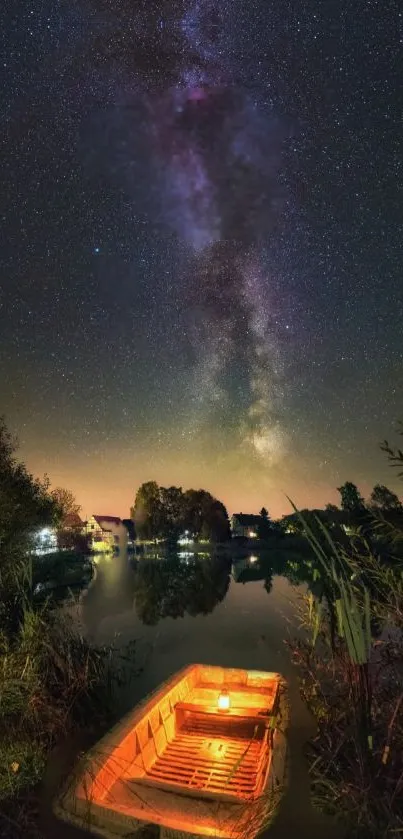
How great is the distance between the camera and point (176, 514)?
109812mm

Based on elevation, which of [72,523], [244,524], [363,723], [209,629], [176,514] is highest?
[176,514]

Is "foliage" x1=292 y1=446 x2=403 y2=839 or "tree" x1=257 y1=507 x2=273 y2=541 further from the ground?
"tree" x1=257 y1=507 x2=273 y2=541

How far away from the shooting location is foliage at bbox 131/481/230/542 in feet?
340

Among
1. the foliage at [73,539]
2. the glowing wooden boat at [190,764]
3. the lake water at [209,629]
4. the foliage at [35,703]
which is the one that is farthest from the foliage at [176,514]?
the glowing wooden boat at [190,764]

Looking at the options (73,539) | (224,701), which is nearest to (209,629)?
(224,701)

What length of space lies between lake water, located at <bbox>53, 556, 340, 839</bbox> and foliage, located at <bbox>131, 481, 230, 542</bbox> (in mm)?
47027

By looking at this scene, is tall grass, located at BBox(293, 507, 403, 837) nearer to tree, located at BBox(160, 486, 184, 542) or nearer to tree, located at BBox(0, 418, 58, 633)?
tree, located at BBox(0, 418, 58, 633)

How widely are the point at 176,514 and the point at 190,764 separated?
101912 mm

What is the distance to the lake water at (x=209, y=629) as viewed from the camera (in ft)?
31.0

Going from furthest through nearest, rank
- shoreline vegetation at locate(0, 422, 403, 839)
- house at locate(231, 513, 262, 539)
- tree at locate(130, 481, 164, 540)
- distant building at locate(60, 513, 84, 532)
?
1. house at locate(231, 513, 262, 539)
2. tree at locate(130, 481, 164, 540)
3. distant building at locate(60, 513, 84, 532)
4. shoreline vegetation at locate(0, 422, 403, 839)

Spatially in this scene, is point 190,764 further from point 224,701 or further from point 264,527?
point 264,527

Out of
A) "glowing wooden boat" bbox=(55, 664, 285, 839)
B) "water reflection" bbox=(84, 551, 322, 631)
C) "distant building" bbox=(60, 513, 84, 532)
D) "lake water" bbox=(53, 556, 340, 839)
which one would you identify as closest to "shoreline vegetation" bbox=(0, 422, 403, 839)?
"lake water" bbox=(53, 556, 340, 839)

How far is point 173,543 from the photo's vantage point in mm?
108000

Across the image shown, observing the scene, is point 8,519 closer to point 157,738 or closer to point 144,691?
point 144,691
